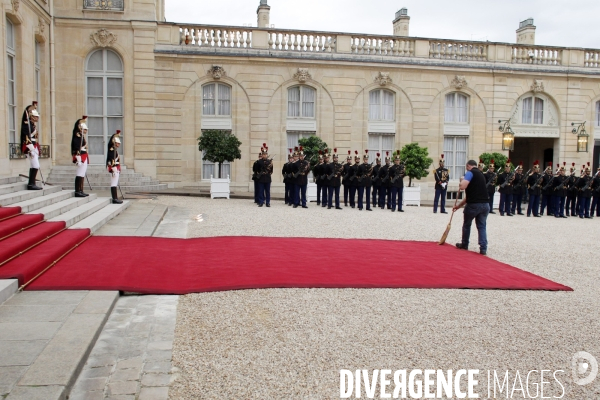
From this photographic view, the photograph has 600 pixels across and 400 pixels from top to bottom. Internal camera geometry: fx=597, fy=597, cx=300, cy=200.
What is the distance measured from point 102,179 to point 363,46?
1098 centimetres

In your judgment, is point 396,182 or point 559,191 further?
point 559,191

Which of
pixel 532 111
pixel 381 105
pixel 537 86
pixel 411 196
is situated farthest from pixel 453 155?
pixel 411 196

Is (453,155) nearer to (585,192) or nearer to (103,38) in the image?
(585,192)

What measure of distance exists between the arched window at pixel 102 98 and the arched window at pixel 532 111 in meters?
16.2

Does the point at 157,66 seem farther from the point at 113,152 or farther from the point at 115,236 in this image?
the point at 115,236

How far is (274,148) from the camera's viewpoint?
73.2ft

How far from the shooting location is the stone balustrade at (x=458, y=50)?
23.9 metres

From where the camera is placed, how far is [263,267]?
7.87 m

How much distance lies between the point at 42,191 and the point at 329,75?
13.5m

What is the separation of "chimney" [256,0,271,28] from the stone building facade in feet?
0.16

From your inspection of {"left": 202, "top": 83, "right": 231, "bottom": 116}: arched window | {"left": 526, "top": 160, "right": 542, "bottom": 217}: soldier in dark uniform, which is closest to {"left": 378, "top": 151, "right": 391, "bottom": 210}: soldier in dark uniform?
{"left": 526, "top": 160, "right": 542, "bottom": 217}: soldier in dark uniform

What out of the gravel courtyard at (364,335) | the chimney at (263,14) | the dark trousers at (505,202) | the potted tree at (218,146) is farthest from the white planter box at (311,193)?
the gravel courtyard at (364,335)

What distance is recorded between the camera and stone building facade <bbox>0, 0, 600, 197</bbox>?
19.8 meters

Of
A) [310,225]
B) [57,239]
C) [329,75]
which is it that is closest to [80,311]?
[57,239]
